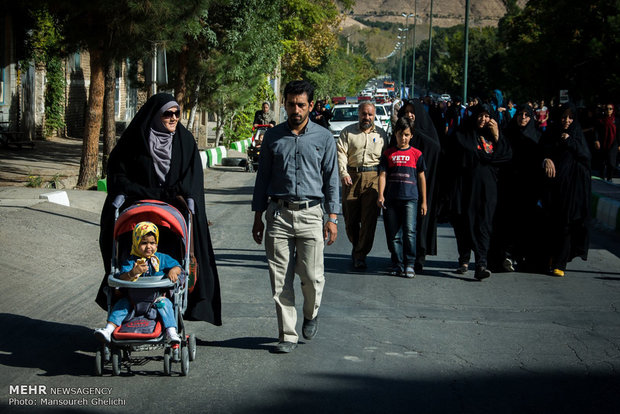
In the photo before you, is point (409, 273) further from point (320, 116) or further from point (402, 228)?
point (320, 116)

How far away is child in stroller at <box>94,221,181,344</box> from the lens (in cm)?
570

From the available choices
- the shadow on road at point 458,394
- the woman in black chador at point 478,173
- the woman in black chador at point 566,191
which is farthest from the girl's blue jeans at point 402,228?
the shadow on road at point 458,394

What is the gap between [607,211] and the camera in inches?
607

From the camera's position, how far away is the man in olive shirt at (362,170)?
998cm

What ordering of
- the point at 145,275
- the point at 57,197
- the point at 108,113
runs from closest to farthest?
the point at 145,275
the point at 57,197
the point at 108,113

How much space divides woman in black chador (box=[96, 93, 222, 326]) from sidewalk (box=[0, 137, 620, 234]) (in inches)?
327

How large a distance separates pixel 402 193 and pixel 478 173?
3.09ft

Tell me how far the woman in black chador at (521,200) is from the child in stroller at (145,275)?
541cm

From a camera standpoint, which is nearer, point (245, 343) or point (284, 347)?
point (284, 347)

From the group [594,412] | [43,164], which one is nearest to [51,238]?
[594,412]

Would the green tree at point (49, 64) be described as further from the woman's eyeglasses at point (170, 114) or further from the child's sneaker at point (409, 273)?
the woman's eyeglasses at point (170, 114)

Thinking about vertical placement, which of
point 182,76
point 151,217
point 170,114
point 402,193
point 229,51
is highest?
point 229,51

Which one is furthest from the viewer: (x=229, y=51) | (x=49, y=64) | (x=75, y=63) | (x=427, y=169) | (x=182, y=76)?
(x=75, y=63)

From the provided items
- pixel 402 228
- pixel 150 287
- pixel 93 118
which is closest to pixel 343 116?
pixel 93 118
